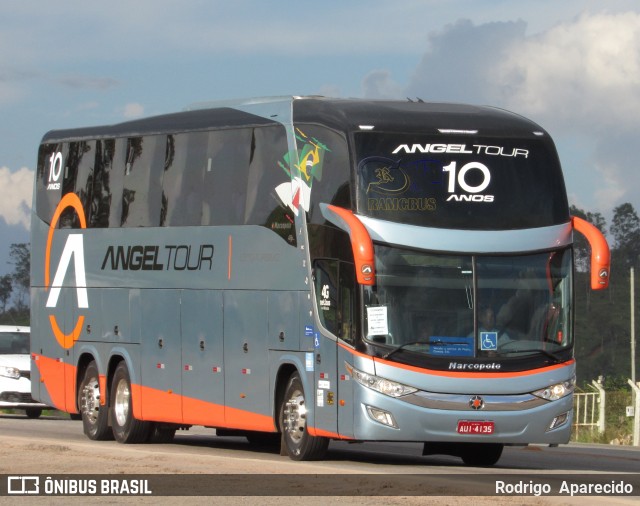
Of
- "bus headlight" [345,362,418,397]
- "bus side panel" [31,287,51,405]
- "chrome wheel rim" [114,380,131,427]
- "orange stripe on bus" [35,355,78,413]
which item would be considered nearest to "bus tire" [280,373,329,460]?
"bus headlight" [345,362,418,397]

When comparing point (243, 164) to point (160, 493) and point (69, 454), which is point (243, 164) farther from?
point (160, 493)

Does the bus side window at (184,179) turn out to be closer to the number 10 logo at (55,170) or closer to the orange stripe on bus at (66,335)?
the orange stripe on bus at (66,335)

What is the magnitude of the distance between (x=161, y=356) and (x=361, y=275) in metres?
6.05

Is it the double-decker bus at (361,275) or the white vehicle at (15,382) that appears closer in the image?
the double-decker bus at (361,275)

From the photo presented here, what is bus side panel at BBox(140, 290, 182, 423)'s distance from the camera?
2345 centimetres

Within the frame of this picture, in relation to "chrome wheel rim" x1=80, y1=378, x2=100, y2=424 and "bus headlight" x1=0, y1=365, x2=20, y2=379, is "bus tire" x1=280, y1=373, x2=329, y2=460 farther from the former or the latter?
"bus headlight" x1=0, y1=365, x2=20, y2=379

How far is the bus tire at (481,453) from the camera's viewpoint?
2094cm

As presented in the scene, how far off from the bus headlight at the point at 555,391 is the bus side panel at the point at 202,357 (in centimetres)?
501

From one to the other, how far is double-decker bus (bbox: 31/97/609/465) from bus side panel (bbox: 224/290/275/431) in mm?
34

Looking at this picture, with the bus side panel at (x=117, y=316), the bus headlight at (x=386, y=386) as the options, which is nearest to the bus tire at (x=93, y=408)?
the bus side panel at (x=117, y=316)

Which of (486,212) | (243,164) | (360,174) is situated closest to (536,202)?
(486,212)

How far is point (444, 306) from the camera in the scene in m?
18.8

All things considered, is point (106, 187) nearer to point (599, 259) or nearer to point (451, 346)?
point (451, 346)

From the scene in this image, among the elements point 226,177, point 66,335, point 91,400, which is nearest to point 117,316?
point 91,400
